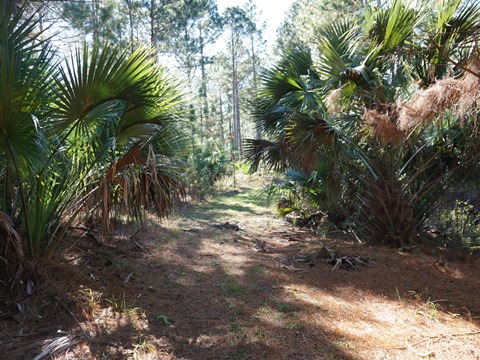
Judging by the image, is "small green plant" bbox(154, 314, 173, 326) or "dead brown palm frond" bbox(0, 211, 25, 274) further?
"small green plant" bbox(154, 314, 173, 326)

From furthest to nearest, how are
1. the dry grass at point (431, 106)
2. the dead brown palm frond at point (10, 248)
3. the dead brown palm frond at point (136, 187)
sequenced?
the dead brown palm frond at point (136, 187) → the dry grass at point (431, 106) → the dead brown palm frond at point (10, 248)

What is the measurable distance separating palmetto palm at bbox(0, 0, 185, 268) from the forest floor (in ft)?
2.20

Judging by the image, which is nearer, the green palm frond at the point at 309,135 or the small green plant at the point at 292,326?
the small green plant at the point at 292,326

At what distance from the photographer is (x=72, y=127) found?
330 centimetres

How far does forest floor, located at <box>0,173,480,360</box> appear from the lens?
8.79 ft

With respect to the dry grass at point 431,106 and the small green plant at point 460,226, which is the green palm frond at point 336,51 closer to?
the dry grass at point 431,106

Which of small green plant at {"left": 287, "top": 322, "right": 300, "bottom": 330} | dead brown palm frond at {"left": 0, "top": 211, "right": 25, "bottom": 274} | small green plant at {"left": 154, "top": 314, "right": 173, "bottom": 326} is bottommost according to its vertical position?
small green plant at {"left": 287, "top": 322, "right": 300, "bottom": 330}

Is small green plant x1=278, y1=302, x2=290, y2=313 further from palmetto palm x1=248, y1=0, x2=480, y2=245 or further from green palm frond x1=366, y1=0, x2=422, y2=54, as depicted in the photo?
green palm frond x1=366, y1=0, x2=422, y2=54

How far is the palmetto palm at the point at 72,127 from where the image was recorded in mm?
2770

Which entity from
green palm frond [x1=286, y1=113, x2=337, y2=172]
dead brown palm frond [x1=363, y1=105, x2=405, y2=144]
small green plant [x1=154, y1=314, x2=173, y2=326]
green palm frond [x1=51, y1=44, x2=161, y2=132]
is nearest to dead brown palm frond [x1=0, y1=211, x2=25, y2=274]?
green palm frond [x1=51, y1=44, x2=161, y2=132]

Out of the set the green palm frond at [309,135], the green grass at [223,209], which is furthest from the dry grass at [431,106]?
the green grass at [223,209]

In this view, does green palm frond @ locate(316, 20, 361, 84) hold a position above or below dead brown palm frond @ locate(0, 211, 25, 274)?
above

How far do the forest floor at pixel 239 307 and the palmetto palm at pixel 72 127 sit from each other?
2.20 ft

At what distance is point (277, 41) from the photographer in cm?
2677
